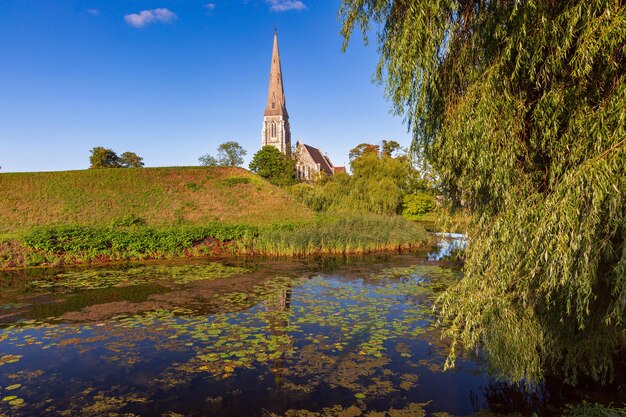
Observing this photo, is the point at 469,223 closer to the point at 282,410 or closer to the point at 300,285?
the point at 282,410

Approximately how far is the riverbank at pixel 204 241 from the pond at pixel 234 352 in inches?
179

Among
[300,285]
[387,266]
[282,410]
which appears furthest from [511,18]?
[387,266]

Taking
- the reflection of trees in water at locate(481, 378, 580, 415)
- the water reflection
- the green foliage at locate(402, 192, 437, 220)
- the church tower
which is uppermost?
the church tower

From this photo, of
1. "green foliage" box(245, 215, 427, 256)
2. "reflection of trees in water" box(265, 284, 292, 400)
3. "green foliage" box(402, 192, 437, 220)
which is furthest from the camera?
"green foliage" box(402, 192, 437, 220)

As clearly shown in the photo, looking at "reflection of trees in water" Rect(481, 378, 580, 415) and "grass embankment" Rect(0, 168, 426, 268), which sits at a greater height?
"grass embankment" Rect(0, 168, 426, 268)

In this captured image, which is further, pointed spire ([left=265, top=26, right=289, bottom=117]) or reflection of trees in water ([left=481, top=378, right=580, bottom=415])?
pointed spire ([left=265, top=26, right=289, bottom=117])

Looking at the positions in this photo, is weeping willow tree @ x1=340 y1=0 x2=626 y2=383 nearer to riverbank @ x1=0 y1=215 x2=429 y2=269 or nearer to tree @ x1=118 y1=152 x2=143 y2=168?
riverbank @ x1=0 y1=215 x2=429 y2=269

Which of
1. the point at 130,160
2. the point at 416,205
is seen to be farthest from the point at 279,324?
the point at 130,160

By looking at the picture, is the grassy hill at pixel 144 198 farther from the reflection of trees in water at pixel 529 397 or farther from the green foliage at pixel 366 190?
the reflection of trees in water at pixel 529 397

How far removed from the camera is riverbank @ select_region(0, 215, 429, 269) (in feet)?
63.3

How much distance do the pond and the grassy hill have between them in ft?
47.7

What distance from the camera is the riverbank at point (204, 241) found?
19.3 meters

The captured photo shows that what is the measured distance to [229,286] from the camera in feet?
47.1

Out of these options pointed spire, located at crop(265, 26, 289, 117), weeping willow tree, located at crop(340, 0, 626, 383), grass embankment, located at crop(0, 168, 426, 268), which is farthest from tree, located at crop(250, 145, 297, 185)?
weeping willow tree, located at crop(340, 0, 626, 383)
